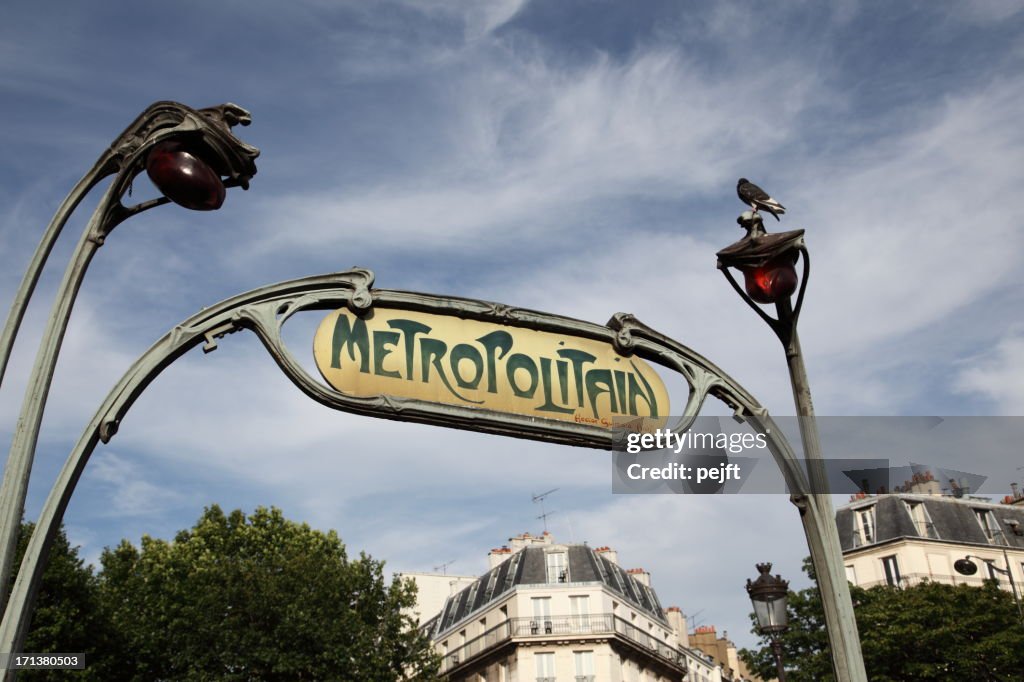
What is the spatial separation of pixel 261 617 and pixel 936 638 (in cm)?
2089

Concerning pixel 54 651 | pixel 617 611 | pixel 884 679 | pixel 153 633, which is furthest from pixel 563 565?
pixel 54 651

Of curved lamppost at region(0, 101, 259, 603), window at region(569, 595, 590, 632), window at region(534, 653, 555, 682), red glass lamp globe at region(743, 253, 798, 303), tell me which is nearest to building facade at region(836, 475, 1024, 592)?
window at region(569, 595, 590, 632)

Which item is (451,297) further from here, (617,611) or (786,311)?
(617,611)

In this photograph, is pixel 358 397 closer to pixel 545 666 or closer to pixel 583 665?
pixel 545 666

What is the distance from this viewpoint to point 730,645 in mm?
71875

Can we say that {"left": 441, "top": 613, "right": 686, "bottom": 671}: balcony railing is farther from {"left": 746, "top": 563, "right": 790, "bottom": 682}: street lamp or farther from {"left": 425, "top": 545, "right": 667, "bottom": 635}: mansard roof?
{"left": 746, "top": 563, "right": 790, "bottom": 682}: street lamp

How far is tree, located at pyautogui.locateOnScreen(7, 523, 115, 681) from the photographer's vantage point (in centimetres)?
2283

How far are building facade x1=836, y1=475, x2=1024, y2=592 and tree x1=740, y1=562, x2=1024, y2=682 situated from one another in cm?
1586

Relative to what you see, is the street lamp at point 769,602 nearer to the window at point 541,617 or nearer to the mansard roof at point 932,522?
the window at point 541,617

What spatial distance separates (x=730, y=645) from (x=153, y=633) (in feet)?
172

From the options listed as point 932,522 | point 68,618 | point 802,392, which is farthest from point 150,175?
point 932,522

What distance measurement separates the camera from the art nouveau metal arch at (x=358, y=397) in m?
Answer: 4.49

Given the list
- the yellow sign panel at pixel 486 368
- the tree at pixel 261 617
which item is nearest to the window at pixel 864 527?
the tree at pixel 261 617

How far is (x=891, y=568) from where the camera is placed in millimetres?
51688
